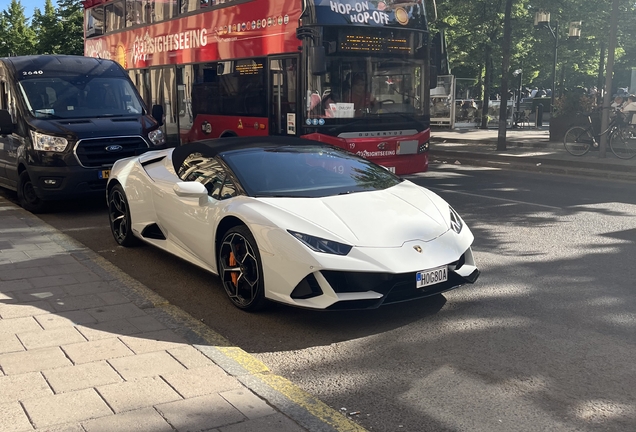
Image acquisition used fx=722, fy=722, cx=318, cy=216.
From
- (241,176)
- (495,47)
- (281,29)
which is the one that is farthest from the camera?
(495,47)

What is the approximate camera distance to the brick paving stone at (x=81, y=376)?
4.09 metres

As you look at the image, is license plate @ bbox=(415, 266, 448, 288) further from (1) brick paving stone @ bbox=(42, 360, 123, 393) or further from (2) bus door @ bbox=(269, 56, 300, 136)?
(2) bus door @ bbox=(269, 56, 300, 136)

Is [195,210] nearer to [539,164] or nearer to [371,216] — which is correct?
[371,216]

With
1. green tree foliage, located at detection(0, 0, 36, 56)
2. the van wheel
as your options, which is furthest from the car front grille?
green tree foliage, located at detection(0, 0, 36, 56)

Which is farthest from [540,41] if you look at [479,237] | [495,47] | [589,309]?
[589,309]

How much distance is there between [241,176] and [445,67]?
26.3 feet

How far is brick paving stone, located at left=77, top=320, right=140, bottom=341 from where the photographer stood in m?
5.01

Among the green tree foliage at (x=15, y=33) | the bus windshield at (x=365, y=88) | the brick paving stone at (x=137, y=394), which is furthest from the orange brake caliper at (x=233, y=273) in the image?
the green tree foliage at (x=15, y=33)

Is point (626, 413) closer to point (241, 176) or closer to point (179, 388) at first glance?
point (179, 388)

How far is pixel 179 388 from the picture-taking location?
4078mm

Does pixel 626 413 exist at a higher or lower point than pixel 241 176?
lower

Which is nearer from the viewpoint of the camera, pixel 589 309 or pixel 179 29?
pixel 589 309

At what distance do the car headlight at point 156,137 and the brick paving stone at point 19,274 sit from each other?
167 inches

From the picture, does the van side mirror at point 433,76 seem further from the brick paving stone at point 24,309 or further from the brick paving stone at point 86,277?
the brick paving stone at point 24,309
